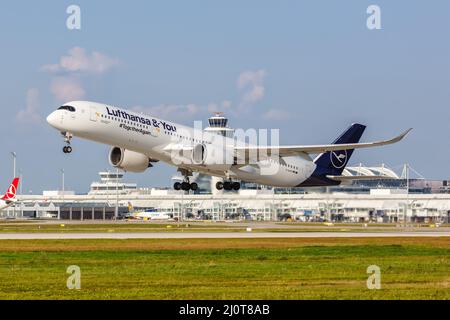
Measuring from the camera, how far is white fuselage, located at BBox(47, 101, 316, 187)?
2474 inches

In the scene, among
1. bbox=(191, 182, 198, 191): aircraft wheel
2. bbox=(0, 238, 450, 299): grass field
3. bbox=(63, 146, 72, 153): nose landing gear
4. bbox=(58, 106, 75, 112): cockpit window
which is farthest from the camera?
bbox=(191, 182, 198, 191): aircraft wheel

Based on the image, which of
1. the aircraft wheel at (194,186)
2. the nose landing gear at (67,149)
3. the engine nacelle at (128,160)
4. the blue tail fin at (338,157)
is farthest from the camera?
the blue tail fin at (338,157)

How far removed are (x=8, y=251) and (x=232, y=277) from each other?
18708mm

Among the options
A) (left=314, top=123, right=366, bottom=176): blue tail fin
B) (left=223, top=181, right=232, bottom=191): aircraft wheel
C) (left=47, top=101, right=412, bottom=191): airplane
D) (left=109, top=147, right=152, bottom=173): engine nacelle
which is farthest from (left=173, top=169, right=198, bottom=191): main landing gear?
(left=314, top=123, right=366, bottom=176): blue tail fin

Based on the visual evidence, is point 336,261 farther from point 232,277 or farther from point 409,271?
point 232,277

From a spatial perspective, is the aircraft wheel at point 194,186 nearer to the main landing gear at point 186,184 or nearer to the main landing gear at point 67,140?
the main landing gear at point 186,184

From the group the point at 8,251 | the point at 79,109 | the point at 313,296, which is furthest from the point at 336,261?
the point at 79,109

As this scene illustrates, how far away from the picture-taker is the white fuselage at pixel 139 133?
62.8 m

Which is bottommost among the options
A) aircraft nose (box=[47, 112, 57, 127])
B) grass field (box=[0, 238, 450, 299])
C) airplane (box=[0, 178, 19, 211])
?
grass field (box=[0, 238, 450, 299])

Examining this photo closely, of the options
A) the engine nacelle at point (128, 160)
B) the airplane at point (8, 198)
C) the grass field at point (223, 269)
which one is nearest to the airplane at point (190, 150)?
the engine nacelle at point (128, 160)

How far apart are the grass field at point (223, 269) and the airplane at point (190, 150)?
8450mm

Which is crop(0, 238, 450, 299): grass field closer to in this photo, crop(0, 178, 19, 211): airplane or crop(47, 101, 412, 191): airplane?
crop(47, 101, 412, 191): airplane
